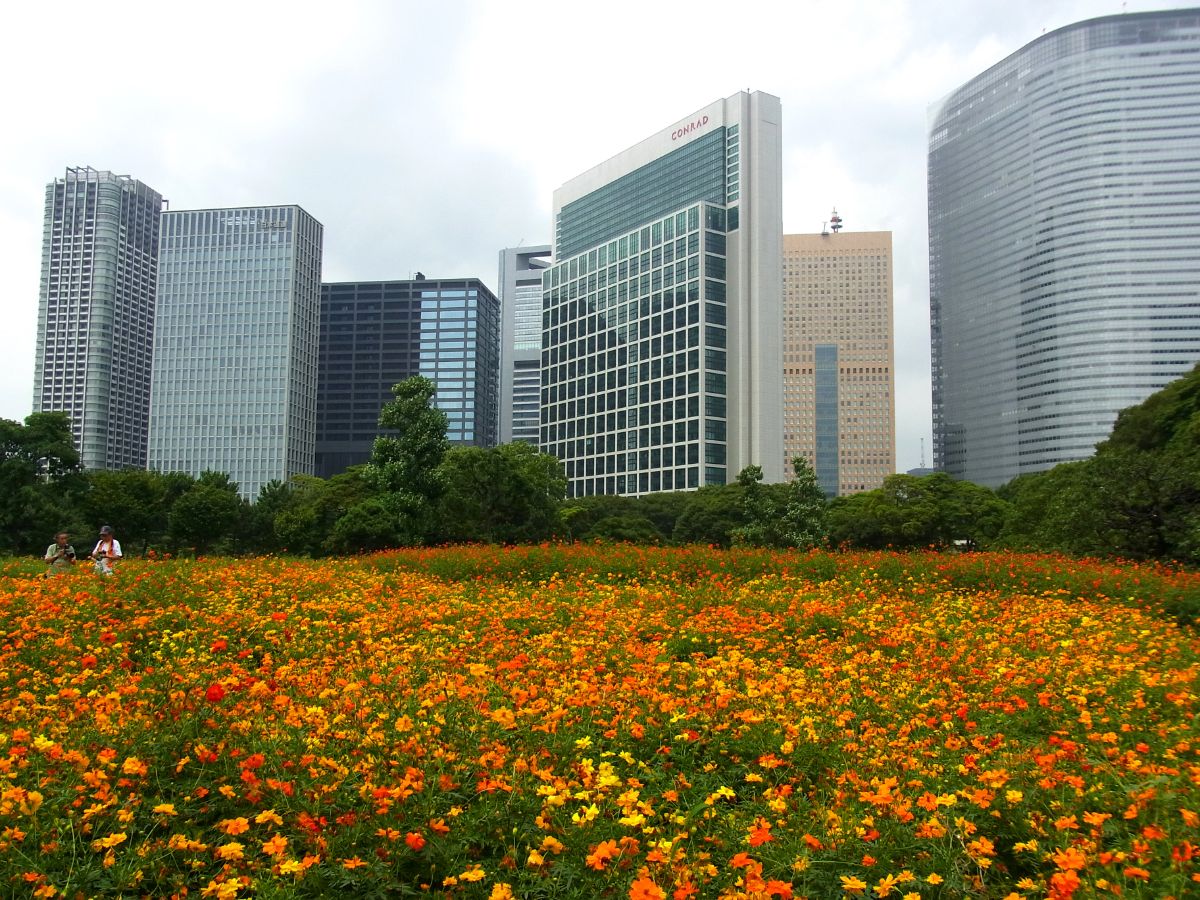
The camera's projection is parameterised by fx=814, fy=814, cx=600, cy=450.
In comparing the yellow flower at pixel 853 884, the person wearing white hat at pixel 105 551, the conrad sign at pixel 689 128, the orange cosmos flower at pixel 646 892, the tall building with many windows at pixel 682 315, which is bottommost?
the yellow flower at pixel 853 884

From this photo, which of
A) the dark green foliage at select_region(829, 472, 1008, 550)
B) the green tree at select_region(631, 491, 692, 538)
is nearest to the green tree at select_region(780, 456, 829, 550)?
the dark green foliage at select_region(829, 472, 1008, 550)

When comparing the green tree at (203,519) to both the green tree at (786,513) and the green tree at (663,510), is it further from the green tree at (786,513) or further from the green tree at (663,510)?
the green tree at (663,510)

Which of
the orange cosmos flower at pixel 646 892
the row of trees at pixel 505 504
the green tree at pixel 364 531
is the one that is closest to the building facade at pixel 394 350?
the row of trees at pixel 505 504

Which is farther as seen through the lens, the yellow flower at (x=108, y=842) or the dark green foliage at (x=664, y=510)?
the dark green foliage at (x=664, y=510)

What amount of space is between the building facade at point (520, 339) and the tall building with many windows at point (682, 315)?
2573 inches

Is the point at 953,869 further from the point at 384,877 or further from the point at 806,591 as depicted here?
the point at 806,591

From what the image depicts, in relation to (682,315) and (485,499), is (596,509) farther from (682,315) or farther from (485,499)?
(485,499)

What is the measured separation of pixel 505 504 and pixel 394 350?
5184 inches

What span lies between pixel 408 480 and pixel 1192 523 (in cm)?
2032

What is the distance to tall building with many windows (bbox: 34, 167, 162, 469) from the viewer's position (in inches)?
5423

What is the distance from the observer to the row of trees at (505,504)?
14.7m

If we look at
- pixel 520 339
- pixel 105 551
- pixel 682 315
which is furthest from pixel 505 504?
pixel 520 339

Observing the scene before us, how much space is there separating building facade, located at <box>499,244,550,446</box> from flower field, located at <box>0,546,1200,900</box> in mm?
163130

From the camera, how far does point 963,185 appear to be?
14238cm
